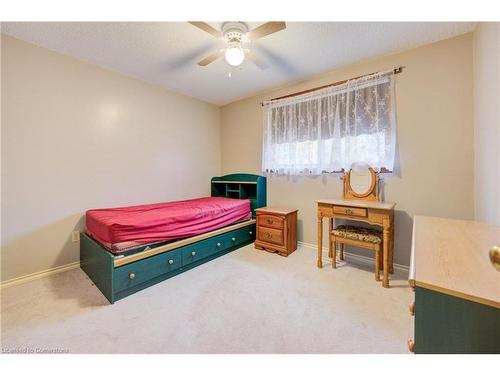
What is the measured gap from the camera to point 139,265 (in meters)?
1.88

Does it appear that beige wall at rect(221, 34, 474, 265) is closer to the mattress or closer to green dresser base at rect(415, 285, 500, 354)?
green dresser base at rect(415, 285, 500, 354)

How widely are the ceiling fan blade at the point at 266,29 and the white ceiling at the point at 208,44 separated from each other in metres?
0.25

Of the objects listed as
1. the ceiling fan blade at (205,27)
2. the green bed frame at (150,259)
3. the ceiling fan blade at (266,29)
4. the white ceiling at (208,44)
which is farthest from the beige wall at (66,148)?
the ceiling fan blade at (266,29)

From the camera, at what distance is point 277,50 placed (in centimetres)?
223

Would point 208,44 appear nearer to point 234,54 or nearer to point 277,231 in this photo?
point 234,54

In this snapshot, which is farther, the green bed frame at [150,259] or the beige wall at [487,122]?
the green bed frame at [150,259]

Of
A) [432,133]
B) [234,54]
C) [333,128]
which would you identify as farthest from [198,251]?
[432,133]

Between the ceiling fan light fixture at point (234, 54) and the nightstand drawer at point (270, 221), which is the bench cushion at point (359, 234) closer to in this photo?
the nightstand drawer at point (270, 221)

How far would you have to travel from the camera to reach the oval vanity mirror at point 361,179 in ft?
7.91

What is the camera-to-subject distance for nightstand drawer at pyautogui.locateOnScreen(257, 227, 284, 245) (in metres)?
2.78

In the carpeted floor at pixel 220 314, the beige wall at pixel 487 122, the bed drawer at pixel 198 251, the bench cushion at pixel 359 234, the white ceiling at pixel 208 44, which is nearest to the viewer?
the carpeted floor at pixel 220 314

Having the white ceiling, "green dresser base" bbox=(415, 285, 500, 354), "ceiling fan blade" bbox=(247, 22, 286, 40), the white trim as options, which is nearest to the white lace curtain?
the white ceiling

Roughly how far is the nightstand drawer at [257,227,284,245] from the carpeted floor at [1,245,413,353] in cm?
53
